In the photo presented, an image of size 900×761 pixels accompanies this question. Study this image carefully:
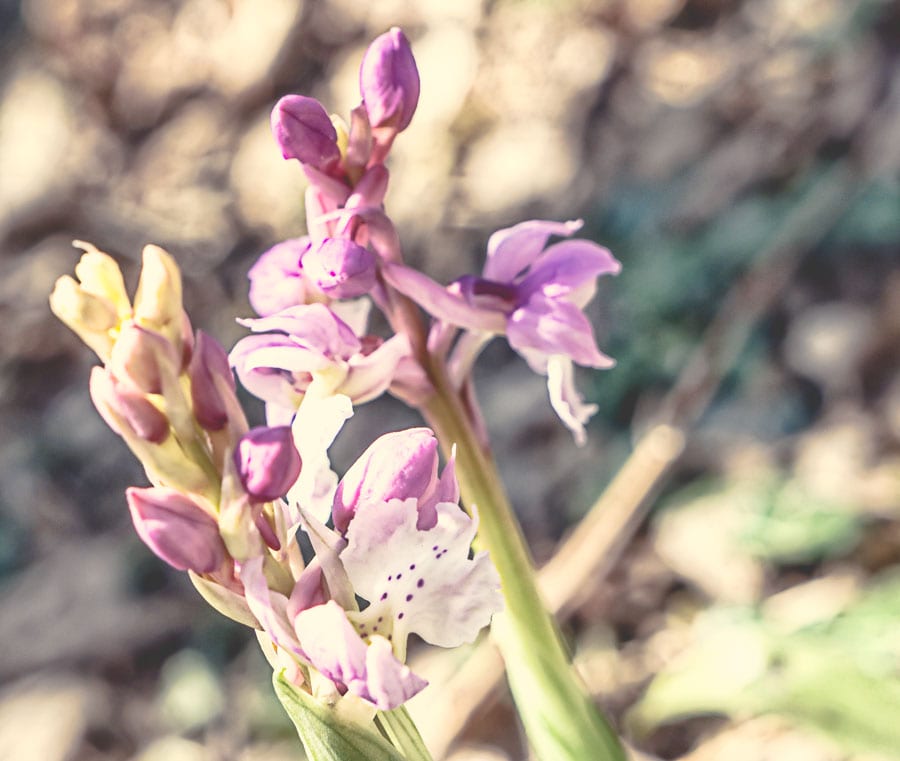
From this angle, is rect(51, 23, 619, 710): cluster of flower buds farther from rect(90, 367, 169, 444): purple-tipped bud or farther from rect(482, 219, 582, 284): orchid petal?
rect(482, 219, 582, 284): orchid petal

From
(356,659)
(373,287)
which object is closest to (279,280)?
(373,287)

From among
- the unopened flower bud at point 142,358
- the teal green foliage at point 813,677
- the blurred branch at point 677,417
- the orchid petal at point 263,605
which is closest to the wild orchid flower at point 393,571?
the orchid petal at point 263,605

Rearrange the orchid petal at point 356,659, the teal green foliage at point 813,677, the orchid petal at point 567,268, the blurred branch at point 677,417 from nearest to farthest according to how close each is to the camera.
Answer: the orchid petal at point 356,659 < the orchid petal at point 567,268 < the teal green foliage at point 813,677 < the blurred branch at point 677,417

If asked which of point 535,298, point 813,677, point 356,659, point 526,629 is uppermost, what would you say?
point 535,298

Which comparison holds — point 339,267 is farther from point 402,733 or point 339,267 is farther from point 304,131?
point 402,733

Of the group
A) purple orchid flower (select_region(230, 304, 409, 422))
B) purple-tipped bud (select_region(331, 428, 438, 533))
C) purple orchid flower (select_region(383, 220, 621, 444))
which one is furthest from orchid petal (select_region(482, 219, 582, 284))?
purple-tipped bud (select_region(331, 428, 438, 533))

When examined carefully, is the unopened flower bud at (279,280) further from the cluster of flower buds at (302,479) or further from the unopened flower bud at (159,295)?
the unopened flower bud at (159,295)
